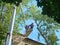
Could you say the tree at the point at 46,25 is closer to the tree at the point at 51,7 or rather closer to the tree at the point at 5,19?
the tree at the point at 5,19

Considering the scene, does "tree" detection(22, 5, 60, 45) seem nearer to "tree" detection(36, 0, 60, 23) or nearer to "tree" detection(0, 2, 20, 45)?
"tree" detection(0, 2, 20, 45)

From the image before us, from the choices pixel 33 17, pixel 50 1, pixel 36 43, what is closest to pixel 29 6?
pixel 33 17

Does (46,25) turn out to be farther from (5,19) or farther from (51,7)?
(51,7)

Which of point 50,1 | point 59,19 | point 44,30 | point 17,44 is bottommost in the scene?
point 59,19

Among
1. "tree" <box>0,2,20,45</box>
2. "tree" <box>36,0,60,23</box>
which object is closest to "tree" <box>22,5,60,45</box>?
"tree" <box>0,2,20,45</box>

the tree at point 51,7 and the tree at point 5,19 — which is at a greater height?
the tree at point 5,19

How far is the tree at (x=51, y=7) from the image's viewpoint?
11125 mm

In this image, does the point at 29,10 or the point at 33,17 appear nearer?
the point at 29,10

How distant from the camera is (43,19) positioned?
49312 millimetres

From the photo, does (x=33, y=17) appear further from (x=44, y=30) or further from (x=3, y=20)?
(x=3, y=20)

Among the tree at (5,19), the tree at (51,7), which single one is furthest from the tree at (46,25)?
the tree at (51,7)

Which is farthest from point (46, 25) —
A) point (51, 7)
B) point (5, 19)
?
point (51, 7)

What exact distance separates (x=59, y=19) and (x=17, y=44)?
33.5 metres

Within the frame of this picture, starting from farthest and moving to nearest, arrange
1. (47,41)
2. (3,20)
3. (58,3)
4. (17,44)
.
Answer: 1. (47,41)
2. (17,44)
3. (3,20)
4. (58,3)
